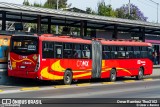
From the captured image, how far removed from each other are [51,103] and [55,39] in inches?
372

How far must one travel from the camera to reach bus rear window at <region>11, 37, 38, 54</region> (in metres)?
22.3

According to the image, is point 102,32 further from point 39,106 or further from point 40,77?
point 39,106

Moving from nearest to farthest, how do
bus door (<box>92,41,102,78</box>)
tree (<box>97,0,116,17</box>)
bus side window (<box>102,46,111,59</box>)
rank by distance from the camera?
bus door (<box>92,41,102,78</box>) < bus side window (<box>102,46,111,59</box>) < tree (<box>97,0,116,17</box>)

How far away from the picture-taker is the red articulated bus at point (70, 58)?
73.4 ft

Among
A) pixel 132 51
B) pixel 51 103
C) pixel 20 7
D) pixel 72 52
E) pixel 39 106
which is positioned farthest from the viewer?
pixel 132 51

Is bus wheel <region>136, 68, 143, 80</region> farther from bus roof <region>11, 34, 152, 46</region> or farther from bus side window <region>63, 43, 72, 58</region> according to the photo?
bus side window <region>63, 43, 72, 58</region>

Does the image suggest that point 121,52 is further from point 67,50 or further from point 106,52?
point 67,50

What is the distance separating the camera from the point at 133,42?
1209 inches

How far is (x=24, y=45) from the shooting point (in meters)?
22.8

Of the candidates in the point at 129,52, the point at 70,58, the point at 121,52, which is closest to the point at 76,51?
the point at 70,58

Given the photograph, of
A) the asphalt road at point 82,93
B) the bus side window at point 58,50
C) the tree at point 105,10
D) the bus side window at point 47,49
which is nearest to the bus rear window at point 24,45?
the bus side window at point 47,49

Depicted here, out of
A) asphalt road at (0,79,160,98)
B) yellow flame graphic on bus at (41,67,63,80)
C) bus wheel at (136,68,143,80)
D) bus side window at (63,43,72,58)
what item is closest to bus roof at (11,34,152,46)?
bus side window at (63,43,72,58)

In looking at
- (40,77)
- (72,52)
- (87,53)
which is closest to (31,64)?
(40,77)

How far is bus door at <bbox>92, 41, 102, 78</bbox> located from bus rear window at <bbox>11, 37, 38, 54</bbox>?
17.3ft
